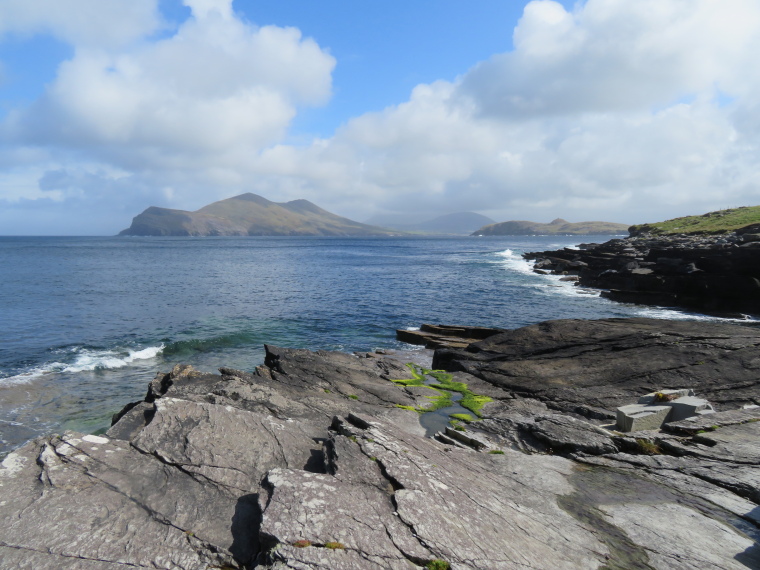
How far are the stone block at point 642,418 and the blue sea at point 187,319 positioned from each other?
19.7 metres

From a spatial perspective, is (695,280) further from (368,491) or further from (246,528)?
(246,528)

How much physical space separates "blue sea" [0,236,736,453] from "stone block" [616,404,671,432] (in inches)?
777

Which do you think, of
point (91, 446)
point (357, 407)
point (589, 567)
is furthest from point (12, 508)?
point (357, 407)

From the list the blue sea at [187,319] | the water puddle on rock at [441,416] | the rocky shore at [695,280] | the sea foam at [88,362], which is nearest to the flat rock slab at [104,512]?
the water puddle on rock at [441,416]

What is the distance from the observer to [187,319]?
146 feet

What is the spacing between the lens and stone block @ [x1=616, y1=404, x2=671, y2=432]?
1480 centimetres

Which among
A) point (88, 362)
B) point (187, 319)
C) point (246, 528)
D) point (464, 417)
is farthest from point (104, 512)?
point (187, 319)

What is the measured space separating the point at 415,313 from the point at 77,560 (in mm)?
42021

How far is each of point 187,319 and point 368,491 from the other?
40456 mm

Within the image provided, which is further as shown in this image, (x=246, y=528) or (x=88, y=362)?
(x=88, y=362)

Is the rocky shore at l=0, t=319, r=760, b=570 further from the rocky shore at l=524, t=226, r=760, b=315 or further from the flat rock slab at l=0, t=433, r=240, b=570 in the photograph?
the rocky shore at l=524, t=226, r=760, b=315

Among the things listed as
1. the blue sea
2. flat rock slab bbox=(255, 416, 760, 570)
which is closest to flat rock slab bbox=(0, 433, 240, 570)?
flat rock slab bbox=(255, 416, 760, 570)

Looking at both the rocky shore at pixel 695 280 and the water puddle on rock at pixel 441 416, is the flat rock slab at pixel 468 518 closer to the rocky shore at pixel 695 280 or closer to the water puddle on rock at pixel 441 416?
the water puddle on rock at pixel 441 416

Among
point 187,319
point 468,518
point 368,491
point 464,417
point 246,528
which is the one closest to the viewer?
point 246,528
